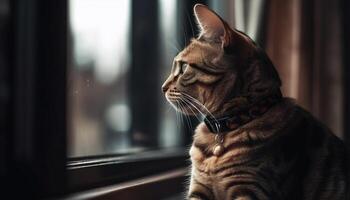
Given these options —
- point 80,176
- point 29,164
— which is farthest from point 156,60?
point 29,164

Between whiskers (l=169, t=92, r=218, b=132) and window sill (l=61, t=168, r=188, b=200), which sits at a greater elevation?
whiskers (l=169, t=92, r=218, b=132)

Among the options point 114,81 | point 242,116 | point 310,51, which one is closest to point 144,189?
point 114,81

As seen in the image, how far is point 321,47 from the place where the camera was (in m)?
1.76

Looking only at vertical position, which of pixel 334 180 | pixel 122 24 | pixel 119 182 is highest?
pixel 122 24

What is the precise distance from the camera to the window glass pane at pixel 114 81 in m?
1.18

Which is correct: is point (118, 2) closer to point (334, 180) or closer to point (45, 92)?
point (45, 92)

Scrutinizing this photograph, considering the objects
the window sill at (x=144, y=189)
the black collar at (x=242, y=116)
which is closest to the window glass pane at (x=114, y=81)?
the window sill at (x=144, y=189)

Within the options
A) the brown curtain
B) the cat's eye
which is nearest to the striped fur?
the cat's eye

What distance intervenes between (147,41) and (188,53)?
589 mm

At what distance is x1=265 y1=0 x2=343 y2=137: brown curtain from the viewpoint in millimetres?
1554

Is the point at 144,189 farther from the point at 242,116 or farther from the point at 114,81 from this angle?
the point at 242,116

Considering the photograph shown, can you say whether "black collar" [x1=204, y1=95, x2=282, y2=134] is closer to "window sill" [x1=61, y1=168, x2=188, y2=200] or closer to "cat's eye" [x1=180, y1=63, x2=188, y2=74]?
"cat's eye" [x1=180, y1=63, x2=188, y2=74]

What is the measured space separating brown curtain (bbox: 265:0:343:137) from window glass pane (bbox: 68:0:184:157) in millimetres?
302

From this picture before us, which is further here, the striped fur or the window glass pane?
the window glass pane
